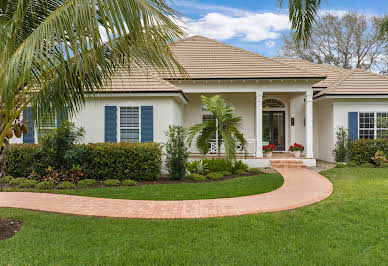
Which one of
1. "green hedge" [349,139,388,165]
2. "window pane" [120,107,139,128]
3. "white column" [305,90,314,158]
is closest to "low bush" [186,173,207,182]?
"window pane" [120,107,139,128]

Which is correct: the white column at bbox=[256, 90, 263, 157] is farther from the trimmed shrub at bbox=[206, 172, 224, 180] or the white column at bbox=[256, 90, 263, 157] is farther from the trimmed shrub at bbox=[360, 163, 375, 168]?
the trimmed shrub at bbox=[360, 163, 375, 168]

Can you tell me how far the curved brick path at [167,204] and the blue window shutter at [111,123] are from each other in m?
4.29

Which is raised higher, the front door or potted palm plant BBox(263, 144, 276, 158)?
the front door

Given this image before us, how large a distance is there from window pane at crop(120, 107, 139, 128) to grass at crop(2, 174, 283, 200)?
379cm

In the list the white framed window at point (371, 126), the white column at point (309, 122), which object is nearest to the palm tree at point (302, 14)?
the white column at point (309, 122)

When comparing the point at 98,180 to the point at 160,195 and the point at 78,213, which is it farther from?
the point at 78,213

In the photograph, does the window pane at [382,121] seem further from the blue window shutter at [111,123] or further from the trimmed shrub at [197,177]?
the blue window shutter at [111,123]

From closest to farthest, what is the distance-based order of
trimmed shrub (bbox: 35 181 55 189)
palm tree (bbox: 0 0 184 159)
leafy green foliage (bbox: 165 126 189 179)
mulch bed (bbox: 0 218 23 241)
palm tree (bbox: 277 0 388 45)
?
1. palm tree (bbox: 0 0 184 159)
2. mulch bed (bbox: 0 218 23 241)
3. palm tree (bbox: 277 0 388 45)
4. trimmed shrub (bbox: 35 181 55 189)
5. leafy green foliage (bbox: 165 126 189 179)

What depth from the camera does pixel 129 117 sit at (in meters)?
12.3

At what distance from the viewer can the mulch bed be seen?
16.5ft

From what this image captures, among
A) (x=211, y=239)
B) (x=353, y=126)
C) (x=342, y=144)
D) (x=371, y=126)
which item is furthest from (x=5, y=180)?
(x=371, y=126)

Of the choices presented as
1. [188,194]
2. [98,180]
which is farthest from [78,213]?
[98,180]

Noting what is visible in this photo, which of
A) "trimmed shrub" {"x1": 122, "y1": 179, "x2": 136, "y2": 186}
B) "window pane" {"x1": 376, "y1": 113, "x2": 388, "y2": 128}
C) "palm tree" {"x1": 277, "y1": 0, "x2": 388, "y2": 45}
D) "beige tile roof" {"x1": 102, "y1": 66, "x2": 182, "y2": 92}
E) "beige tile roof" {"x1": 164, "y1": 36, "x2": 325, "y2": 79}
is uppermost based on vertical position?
"beige tile roof" {"x1": 164, "y1": 36, "x2": 325, "y2": 79}

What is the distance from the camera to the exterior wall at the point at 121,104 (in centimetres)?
1209
